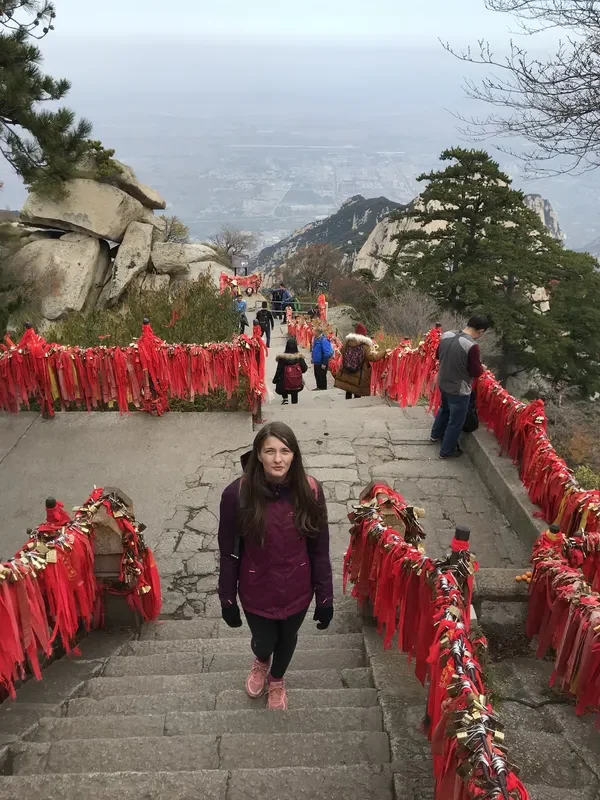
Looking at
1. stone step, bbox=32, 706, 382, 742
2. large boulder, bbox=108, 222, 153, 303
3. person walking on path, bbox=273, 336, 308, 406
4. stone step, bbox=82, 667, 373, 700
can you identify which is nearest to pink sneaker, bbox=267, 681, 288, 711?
stone step, bbox=32, 706, 382, 742

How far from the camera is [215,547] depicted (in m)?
5.56

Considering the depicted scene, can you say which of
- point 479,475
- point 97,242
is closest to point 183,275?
point 97,242

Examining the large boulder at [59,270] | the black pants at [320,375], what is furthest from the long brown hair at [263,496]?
the large boulder at [59,270]

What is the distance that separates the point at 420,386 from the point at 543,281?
766 inches

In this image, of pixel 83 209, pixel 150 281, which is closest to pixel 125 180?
pixel 83 209

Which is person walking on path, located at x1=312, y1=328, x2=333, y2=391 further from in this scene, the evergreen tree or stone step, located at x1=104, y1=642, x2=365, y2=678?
the evergreen tree

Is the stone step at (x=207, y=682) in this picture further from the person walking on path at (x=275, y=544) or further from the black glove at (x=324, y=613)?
the black glove at (x=324, y=613)

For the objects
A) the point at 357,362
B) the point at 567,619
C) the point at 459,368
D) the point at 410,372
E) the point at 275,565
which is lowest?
the point at 357,362

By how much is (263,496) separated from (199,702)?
1.43 meters

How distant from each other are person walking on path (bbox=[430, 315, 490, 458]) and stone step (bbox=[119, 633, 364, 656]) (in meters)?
3.00

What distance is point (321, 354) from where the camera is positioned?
1168cm

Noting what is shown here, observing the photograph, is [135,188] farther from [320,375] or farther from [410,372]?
[410,372]

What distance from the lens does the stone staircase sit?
101 inches

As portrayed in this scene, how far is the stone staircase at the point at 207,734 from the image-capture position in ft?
8.45
